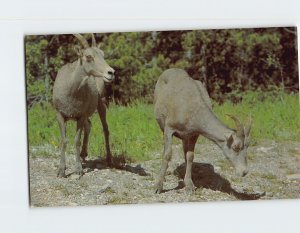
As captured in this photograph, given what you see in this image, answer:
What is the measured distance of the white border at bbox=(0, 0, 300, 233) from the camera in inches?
233

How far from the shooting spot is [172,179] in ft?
19.9

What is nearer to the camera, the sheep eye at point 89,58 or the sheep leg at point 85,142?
the sheep eye at point 89,58

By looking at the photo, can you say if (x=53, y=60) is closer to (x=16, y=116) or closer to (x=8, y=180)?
(x=16, y=116)

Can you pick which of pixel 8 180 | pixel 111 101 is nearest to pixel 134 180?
pixel 111 101

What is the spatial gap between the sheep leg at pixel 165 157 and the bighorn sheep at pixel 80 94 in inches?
20.0

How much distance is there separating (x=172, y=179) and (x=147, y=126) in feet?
1.76

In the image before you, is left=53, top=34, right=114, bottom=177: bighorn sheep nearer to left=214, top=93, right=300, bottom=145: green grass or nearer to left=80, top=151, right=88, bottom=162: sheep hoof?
left=80, top=151, right=88, bottom=162: sheep hoof

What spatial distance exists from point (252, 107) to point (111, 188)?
1.50 meters

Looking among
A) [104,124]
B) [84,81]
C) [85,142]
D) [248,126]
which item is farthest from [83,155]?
[248,126]

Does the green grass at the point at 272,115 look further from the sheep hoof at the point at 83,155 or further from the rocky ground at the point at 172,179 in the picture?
the sheep hoof at the point at 83,155

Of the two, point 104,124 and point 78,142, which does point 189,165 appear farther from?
point 78,142

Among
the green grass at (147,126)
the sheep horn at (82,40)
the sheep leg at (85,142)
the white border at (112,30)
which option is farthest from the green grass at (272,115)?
the sheep horn at (82,40)

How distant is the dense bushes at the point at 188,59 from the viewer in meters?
6.02

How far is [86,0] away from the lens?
5.98 meters
